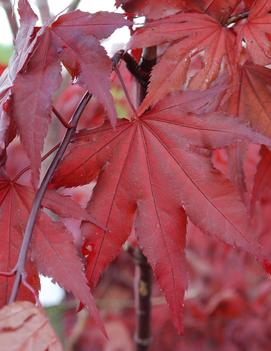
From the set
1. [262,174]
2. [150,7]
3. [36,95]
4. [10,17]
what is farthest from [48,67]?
[10,17]

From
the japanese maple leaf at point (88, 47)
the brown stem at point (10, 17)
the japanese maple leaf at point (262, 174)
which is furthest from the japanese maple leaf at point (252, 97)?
the brown stem at point (10, 17)

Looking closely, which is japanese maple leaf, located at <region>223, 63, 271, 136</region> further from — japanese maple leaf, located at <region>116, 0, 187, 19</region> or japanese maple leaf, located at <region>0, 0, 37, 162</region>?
japanese maple leaf, located at <region>0, 0, 37, 162</region>

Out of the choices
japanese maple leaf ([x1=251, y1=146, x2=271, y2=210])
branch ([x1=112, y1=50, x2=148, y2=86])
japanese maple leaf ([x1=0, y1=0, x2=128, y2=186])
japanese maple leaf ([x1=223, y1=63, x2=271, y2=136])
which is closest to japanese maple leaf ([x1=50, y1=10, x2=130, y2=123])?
japanese maple leaf ([x1=0, y1=0, x2=128, y2=186])

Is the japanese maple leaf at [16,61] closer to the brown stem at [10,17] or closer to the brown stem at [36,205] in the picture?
the brown stem at [36,205]

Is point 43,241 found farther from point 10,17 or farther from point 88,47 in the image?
point 10,17

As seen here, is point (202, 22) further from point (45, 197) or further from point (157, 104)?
point (45, 197)

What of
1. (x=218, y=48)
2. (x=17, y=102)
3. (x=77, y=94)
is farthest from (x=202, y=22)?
(x=77, y=94)
